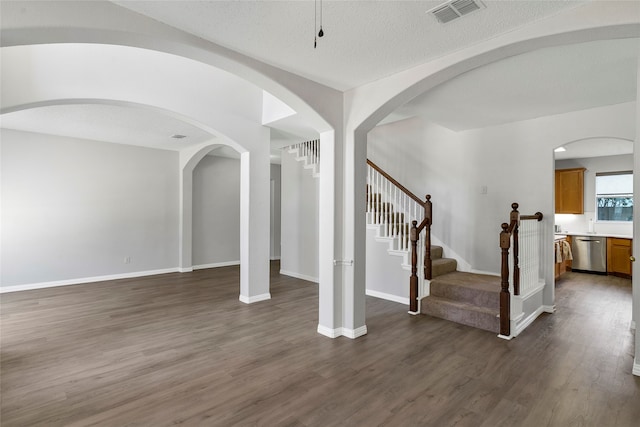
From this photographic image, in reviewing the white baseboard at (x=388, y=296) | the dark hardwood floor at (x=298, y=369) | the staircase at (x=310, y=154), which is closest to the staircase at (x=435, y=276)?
the dark hardwood floor at (x=298, y=369)

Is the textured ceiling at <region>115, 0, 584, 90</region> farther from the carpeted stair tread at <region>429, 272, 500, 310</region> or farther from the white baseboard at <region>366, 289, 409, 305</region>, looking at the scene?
the white baseboard at <region>366, 289, 409, 305</region>

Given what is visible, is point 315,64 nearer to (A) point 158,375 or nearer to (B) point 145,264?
(A) point 158,375

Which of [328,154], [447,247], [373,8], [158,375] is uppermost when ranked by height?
[373,8]

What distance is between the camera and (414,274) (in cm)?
447

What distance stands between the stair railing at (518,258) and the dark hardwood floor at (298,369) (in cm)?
41

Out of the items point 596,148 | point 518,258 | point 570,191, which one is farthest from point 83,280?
point 570,191

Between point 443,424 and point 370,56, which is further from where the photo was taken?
point 370,56

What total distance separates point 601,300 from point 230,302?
19.2 feet

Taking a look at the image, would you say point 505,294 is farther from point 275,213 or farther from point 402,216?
point 275,213

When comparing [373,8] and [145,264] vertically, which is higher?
[373,8]

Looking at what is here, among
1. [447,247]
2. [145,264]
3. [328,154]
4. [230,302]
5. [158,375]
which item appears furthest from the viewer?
[145,264]

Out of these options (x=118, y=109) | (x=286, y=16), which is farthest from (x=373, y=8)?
(x=118, y=109)

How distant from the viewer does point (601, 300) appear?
5027 mm

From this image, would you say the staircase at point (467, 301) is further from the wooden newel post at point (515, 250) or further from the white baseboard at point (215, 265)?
the white baseboard at point (215, 265)
